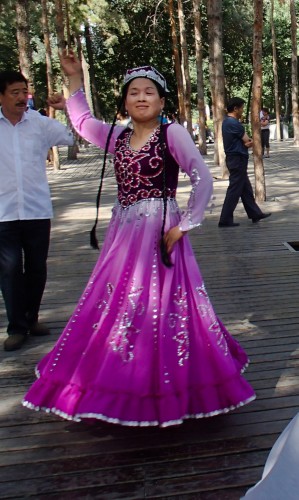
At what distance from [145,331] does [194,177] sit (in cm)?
80

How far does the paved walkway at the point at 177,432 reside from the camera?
2846mm

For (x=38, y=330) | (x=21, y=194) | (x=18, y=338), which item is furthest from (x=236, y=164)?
(x=18, y=338)

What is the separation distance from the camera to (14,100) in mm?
4305

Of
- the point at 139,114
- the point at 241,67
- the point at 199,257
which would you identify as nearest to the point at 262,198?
the point at 199,257

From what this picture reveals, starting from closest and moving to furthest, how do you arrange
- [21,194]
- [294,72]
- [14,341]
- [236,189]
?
1. [21,194]
2. [14,341]
3. [236,189]
4. [294,72]

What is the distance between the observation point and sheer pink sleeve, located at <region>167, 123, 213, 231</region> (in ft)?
10.6

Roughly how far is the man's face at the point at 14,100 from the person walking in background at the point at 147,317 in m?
1.14

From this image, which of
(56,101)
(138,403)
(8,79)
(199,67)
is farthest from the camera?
(199,67)

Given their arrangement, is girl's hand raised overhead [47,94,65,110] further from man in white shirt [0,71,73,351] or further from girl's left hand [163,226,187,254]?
girl's left hand [163,226,187,254]

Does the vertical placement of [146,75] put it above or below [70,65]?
below

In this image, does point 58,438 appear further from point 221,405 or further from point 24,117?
point 24,117

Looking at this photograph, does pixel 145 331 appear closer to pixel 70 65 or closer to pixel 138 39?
pixel 70 65

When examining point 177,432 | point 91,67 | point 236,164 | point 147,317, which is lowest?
point 177,432

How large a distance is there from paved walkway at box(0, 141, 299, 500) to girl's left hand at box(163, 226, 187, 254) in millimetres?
940
